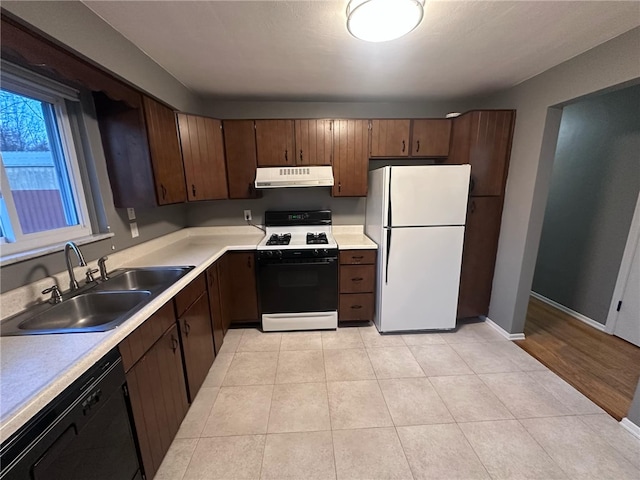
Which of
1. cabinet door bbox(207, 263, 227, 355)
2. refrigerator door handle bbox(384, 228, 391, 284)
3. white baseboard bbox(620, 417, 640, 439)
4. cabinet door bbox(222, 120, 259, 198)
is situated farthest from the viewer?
cabinet door bbox(222, 120, 259, 198)

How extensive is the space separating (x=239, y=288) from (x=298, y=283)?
0.60 meters

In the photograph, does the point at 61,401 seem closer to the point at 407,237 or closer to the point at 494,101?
the point at 407,237

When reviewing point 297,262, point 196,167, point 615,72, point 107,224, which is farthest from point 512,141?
point 107,224

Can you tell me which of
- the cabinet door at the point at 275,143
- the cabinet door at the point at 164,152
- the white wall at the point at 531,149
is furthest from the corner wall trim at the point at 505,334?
the cabinet door at the point at 164,152

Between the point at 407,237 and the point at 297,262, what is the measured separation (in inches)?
41.9

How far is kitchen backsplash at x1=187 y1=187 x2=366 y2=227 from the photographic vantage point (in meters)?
2.98

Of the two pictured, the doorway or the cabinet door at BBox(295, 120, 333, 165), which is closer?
the doorway

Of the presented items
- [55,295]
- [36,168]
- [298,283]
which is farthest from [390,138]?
[55,295]

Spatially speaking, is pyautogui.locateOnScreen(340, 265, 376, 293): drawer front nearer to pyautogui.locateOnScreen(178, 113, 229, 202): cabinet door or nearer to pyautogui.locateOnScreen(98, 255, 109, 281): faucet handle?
pyautogui.locateOnScreen(178, 113, 229, 202): cabinet door

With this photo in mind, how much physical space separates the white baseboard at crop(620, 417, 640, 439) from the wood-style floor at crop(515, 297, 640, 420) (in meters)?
0.07

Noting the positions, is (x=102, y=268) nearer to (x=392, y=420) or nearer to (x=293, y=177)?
(x=293, y=177)

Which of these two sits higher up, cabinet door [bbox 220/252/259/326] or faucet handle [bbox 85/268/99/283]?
faucet handle [bbox 85/268/99/283]

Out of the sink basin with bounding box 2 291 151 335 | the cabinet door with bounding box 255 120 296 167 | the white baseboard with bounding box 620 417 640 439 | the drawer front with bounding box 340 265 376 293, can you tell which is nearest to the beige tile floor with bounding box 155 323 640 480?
the white baseboard with bounding box 620 417 640 439

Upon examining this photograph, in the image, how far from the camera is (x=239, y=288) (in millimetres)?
2553
